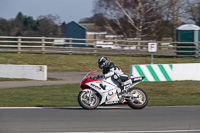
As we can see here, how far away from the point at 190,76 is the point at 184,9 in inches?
1009

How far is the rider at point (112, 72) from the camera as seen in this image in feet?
33.0

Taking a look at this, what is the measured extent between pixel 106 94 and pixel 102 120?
1.64m

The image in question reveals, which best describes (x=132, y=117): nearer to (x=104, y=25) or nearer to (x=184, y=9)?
(x=104, y=25)

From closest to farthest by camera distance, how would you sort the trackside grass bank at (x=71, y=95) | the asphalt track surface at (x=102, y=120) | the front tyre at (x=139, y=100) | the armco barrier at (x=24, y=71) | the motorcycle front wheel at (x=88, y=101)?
the asphalt track surface at (x=102, y=120), the motorcycle front wheel at (x=88, y=101), the front tyre at (x=139, y=100), the trackside grass bank at (x=71, y=95), the armco barrier at (x=24, y=71)

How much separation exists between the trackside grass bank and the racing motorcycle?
4.97ft

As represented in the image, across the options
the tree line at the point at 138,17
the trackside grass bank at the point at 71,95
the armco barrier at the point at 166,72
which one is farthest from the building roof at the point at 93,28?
the trackside grass bank at the point at 71,95

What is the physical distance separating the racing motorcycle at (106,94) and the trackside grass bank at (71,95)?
151 centimetres

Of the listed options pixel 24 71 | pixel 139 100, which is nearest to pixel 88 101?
pixel 139 100

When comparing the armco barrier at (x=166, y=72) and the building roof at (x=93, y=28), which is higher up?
the building roof at (x=93, y=28)

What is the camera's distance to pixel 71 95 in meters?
13.7

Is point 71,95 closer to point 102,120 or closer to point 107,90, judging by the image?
point 107,90

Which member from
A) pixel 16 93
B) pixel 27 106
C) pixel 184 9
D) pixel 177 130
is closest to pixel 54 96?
pixel 16 93

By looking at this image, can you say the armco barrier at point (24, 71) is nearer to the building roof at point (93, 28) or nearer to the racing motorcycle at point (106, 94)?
the racing motorcycle at point (106, 94)

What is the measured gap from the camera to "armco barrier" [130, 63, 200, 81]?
17.0 m
